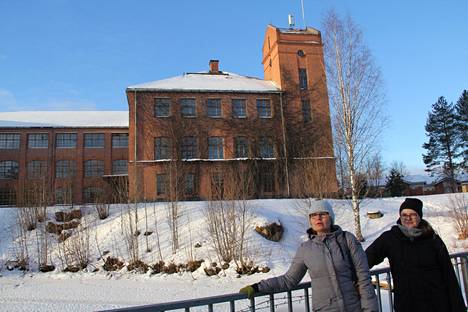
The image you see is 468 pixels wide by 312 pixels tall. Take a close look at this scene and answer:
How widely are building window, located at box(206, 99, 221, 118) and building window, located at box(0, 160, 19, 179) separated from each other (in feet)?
76.3

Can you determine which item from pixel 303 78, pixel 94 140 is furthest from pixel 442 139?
pixel 94 140

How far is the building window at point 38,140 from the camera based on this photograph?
42250 millimetres

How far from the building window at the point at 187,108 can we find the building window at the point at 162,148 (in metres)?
2.85

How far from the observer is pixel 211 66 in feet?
134

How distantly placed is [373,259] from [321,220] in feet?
2.79

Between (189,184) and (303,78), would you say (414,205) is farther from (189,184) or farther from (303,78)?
(303,78)

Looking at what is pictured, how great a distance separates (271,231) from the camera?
18781 millimetres

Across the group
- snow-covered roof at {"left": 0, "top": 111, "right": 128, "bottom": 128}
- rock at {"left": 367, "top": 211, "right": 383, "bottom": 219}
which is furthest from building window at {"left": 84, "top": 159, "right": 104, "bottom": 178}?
rock at {"left": 367, "top": 211, "right": 383, "bottom": 219}

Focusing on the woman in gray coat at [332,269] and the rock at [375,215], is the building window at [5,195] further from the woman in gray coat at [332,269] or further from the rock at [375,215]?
the woman in gray coat at [332,269]

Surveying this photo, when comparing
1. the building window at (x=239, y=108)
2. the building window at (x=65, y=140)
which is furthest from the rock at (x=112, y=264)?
the building window at (x=65, y=140)

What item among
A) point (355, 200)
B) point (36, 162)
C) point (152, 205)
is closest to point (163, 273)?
point (152, 205)

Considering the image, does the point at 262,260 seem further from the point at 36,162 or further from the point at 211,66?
the point at 36,162

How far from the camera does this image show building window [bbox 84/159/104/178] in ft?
139

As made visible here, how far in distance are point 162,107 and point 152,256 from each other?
18.2 m
